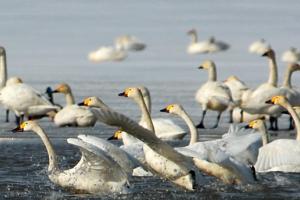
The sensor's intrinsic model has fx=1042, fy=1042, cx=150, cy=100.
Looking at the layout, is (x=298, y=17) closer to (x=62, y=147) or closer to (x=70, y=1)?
(x=70, y=1)

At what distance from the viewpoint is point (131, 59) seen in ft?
93.2

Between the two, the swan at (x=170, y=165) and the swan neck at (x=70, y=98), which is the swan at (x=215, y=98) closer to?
the swan neck at (x=70, y=98)

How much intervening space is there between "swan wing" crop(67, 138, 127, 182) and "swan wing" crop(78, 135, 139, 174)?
0.09 metres

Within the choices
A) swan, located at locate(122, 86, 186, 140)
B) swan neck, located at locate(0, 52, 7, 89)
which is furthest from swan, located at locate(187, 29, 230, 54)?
swan, located at locate(122, 86, 186, 140)

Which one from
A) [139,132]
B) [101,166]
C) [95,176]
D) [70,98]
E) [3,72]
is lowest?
[70,98]

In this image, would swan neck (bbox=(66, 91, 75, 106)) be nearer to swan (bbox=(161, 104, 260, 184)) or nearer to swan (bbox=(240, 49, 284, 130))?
swan (bbox=(240, 49, 284, 130))

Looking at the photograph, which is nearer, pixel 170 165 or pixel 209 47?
pixel 170 165

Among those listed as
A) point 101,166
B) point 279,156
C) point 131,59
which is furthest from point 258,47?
point 101,166

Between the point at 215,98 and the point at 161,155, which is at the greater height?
the point at 161,155

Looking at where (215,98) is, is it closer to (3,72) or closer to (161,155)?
(3,72)

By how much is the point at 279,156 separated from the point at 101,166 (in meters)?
2.09

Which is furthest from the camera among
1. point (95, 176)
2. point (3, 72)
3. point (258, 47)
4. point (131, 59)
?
point (258, 47)

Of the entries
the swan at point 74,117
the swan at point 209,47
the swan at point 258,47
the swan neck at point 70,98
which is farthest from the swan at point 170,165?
the swan at point 209,47

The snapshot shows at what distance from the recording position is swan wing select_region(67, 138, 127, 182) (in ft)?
25.4
